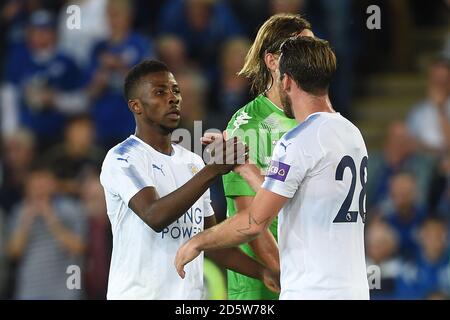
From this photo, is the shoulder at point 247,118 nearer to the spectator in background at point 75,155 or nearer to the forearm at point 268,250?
the forearm at point 268,250

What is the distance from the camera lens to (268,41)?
519cm

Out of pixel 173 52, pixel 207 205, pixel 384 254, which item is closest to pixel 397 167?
pixel 384 254

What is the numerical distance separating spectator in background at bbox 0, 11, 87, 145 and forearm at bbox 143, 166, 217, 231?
465 cm

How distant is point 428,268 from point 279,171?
158 inches

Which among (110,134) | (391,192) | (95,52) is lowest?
(391,192)

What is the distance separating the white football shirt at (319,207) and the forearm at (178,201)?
0.35 meters

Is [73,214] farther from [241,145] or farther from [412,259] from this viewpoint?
[241,145]

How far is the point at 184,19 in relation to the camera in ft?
30.8

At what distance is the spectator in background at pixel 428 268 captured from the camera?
7.79 m

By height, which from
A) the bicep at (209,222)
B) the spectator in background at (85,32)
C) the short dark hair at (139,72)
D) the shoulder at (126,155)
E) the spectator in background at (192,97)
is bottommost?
the bicep at (209,222)

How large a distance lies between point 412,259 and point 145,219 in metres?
3.91

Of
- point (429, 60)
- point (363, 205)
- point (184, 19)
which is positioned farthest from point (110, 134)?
point (363, 205)

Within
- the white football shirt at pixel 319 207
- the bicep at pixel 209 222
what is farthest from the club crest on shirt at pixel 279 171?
the bicep at pixel 209 222

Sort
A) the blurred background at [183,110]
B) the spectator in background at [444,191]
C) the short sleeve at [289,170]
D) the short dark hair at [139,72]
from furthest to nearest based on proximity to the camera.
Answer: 1. the spectator in background at [444,191]
2. the blurred background at [183,110]
3. the short dark hair at [139,72]
4. the short sleeve at [289,170]
